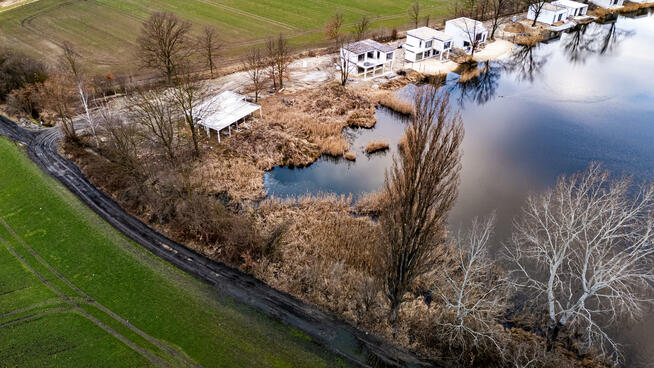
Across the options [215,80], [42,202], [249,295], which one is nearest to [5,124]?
[42,202]

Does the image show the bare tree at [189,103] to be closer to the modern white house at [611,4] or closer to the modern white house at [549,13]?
the modern white house at [549,13]

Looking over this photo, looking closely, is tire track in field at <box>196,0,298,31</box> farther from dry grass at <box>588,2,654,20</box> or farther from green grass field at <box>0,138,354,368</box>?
dry grass at <box>588,2,654,20</box>

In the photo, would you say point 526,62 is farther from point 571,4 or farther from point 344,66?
point 344,66

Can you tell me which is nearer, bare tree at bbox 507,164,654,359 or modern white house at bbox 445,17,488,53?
bare tree at bbox 507,164,654,359

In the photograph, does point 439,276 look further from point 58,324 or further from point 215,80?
point 215,80

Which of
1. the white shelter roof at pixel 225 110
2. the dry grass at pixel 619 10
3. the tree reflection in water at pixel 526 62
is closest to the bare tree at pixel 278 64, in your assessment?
the white shelter roof at pixel 225 110

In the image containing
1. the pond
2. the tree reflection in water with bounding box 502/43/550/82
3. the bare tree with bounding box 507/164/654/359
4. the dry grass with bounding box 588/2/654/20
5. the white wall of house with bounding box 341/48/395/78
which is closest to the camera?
the bare tree with bounding box 507/164/654/359

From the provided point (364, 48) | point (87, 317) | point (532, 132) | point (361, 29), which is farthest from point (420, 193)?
point (361, 29)

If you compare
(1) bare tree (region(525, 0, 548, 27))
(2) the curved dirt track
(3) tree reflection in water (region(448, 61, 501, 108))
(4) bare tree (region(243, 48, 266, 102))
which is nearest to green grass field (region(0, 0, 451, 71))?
(4) bare tree (region(243, 48, 266, 102))
